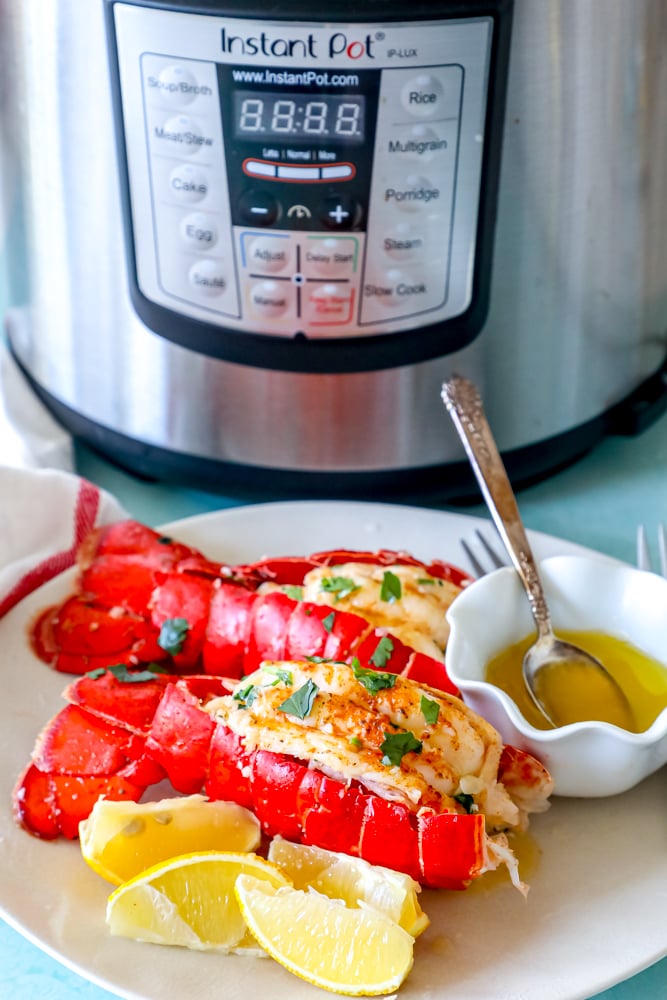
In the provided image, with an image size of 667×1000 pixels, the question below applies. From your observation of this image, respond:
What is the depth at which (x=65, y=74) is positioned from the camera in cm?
108

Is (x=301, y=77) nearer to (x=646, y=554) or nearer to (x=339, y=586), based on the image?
(x=339, y=586)

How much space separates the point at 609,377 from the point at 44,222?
607mm

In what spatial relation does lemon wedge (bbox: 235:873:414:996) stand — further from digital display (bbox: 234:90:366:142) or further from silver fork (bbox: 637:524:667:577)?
digital display (bbox: 234:90:366:142)

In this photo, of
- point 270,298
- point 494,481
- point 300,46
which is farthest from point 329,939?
point 300,46

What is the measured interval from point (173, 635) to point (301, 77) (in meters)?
0.50

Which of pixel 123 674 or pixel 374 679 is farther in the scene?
pixel 123 674

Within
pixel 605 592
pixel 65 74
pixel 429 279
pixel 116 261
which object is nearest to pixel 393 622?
pixel 605 592

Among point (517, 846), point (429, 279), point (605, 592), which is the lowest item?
point (517, 846)

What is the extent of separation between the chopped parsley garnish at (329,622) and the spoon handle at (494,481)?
165 millimetres

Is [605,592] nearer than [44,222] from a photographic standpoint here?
Yes

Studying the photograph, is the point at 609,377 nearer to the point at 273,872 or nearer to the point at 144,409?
the point at 144,409

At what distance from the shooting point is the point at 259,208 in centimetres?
107

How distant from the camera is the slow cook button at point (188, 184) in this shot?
3.49 feet

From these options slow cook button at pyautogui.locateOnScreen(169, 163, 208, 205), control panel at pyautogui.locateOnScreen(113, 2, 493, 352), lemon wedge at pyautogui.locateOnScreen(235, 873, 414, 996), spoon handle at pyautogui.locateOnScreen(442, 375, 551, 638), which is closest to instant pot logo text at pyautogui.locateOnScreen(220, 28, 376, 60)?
control panel at pyautogui.locateOnScreen(113, 2, 493, 352)
